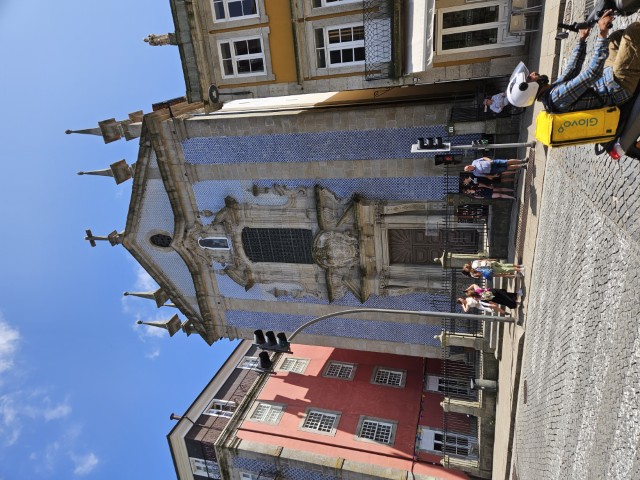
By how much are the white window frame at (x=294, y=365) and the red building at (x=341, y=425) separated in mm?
61

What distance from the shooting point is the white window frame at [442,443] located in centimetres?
1562

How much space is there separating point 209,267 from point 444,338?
9.00 meters

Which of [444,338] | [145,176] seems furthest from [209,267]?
[444,338]

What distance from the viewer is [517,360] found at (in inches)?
409

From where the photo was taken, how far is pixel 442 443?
16156 millimetres

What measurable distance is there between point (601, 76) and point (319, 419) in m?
16.4

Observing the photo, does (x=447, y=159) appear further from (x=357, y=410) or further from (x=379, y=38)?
(x=357, y=410)

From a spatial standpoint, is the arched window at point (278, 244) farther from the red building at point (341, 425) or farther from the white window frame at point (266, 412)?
the white window frame at point (266, 412)

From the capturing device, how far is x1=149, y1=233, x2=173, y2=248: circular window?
16547 mm

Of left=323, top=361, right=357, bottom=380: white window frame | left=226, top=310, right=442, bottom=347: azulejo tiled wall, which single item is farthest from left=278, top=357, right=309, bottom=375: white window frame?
left=226, top=310, right=442, bottom=347: azulejo tiled wall

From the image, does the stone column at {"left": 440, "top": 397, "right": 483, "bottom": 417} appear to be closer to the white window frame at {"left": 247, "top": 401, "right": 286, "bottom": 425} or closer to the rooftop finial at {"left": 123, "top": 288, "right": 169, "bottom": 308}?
the white window frame at {"left": 247, "top": 401, "right": 286, "bottom": 425}

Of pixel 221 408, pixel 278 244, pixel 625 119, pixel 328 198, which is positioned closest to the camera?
pixel 625 119

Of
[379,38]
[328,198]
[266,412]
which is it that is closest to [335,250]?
[328,198]

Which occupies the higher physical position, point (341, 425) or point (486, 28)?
point (486, 28)
